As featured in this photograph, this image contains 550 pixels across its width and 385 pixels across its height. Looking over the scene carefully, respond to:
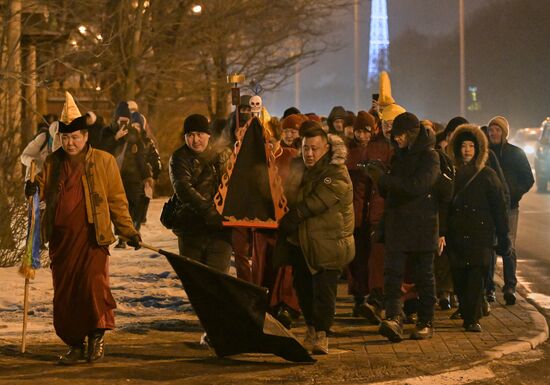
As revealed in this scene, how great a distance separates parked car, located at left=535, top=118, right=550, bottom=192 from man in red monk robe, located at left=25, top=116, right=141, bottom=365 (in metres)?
24.5

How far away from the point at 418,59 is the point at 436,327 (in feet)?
224

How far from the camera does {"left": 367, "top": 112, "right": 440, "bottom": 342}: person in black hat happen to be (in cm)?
1012

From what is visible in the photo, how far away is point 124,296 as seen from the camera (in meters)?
12.5

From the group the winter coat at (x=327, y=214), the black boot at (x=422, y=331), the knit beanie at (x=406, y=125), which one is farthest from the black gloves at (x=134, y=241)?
the black boot at (x=422, y=331)

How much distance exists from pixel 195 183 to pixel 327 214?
1115 millimetres

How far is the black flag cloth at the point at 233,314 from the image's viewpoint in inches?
358

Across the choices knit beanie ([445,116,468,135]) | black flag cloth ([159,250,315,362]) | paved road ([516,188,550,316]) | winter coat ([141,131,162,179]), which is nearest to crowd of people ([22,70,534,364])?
black flag cloth ([159,250,315,362])

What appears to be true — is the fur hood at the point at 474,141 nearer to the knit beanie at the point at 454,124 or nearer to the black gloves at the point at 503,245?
the black gloves at the point at 503,245

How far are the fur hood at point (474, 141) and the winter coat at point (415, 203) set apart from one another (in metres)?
0.87

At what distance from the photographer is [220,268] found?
32.7ft

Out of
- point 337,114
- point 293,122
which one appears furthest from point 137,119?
point 293,122

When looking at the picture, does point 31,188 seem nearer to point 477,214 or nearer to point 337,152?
point 337,152

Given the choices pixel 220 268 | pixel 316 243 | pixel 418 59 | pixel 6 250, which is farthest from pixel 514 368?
pixel 418 59

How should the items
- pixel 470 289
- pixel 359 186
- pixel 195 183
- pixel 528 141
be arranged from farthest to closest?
pixel 528 141 → pixel 359 186 → pixel 470 289 → pixel 195 183
